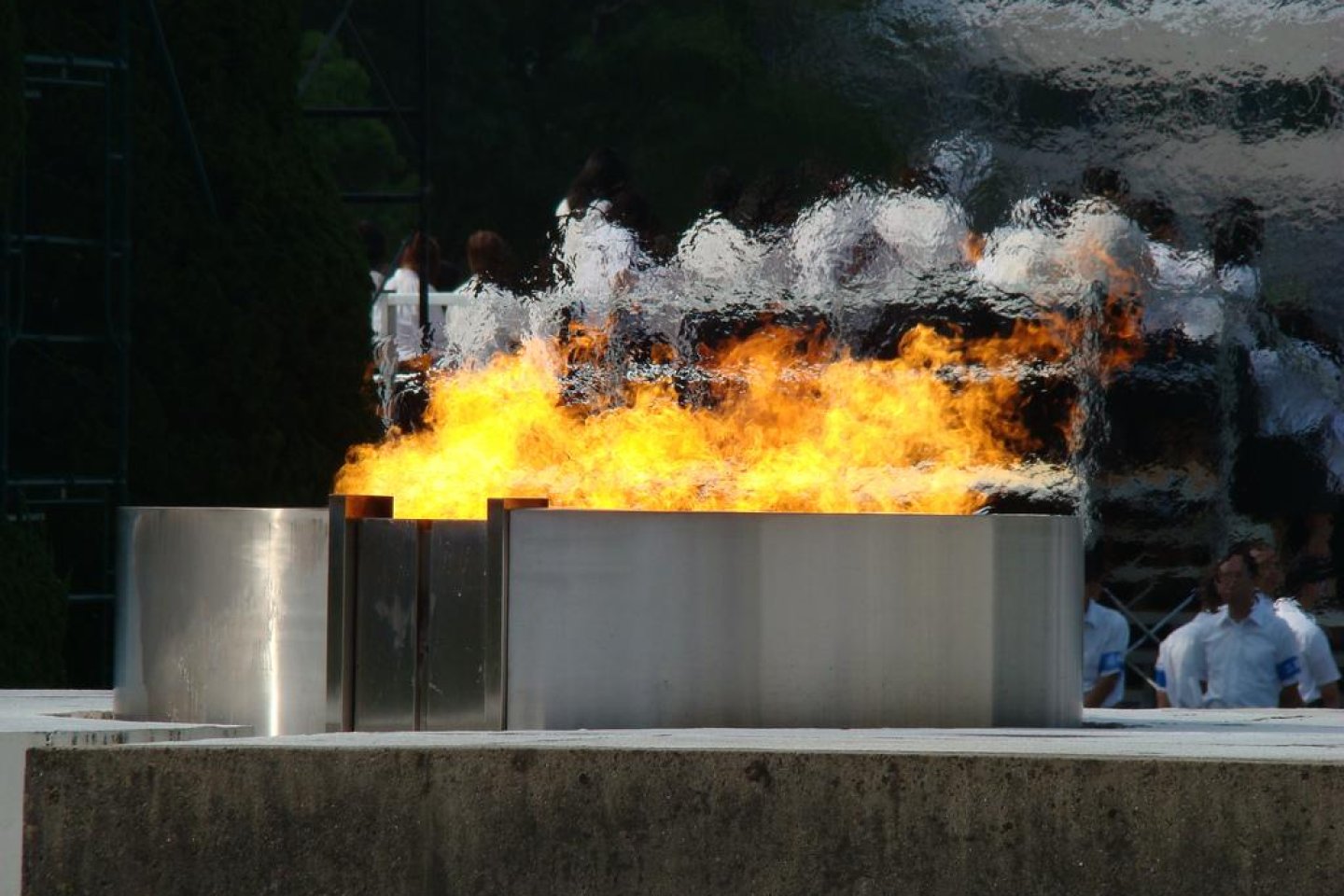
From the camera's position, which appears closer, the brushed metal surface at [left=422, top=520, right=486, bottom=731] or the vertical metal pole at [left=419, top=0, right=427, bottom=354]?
the brushed metal surface at [left=422, top=520, right=486, bottom=731]

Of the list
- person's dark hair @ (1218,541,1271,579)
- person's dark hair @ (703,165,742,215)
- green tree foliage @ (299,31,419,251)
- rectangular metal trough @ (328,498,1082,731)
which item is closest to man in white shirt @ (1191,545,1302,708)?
person's dark hair @ (1218,541,1271,579)

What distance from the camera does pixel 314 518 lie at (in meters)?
7.64

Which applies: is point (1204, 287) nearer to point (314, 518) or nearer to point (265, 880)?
point (314, 518)

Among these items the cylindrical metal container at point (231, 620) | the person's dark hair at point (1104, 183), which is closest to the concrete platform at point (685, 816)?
the cylindrical metal container at point (231, 620)

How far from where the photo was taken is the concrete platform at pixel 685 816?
5672mm

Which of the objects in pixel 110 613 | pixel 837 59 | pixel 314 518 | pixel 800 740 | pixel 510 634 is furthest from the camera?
pixel 837 59

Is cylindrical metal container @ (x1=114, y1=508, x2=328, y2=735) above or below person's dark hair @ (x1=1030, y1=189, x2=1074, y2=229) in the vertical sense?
below

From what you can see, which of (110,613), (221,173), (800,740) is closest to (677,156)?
(221,173)

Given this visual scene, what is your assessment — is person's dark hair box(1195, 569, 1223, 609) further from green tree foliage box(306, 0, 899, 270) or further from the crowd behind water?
green tree foliage box(306, 0, 899, 270)

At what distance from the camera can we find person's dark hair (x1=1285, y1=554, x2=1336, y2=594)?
41.8ft

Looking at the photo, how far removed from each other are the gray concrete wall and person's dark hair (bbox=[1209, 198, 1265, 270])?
294 inches

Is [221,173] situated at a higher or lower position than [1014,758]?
higher

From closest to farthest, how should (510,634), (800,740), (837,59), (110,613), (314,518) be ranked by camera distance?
(800,740) → (510,634) → (314,518) → (110,613) → (837,59)

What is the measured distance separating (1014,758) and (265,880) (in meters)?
1.66
